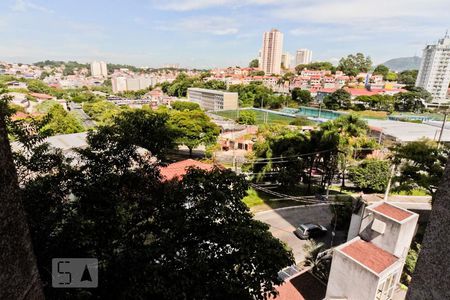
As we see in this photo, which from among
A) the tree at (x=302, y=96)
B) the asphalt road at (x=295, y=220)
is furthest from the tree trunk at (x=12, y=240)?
the tree at (x=302, y=96)

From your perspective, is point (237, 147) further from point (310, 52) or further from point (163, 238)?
point (310, 52)

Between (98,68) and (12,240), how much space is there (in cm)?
21715

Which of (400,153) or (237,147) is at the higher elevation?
(400,153)

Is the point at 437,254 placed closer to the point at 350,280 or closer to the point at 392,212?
the point at 350,280

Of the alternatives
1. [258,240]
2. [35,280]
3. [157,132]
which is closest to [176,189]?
[157,132]

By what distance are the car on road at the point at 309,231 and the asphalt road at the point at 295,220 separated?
23cm

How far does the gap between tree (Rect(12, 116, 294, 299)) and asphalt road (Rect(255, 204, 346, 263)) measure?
9623 millimetres

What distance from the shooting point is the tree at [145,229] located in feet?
13.3

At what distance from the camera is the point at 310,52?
17475 cm

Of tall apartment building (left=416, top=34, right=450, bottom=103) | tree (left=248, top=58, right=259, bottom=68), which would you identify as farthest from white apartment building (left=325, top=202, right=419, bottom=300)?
tree (left=248, top=58, right=259, bottom=68)

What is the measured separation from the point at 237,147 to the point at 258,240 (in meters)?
31.5

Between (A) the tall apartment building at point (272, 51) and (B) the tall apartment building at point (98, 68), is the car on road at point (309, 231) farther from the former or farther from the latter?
(B) the tall apartment building at point (98, 68)

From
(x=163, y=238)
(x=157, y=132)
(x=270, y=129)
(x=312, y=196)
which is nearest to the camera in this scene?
(x=163, y=238)

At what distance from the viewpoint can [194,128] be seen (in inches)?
1169
